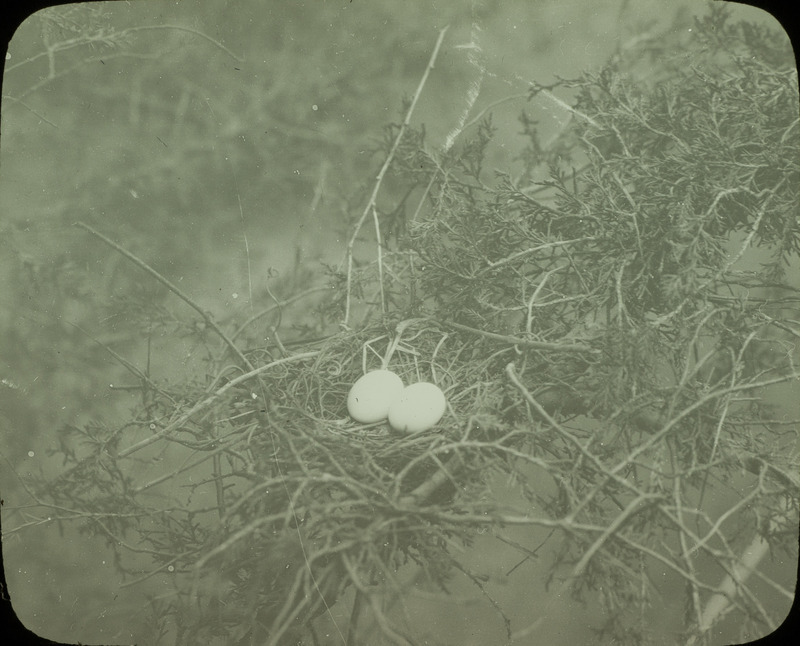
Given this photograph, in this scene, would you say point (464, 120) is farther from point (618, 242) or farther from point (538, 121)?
point (618, 242)

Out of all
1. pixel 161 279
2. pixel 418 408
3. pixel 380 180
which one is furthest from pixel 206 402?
pixel 380 180

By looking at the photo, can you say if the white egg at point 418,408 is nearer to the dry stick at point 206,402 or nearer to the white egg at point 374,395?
the white egg at point 374,395

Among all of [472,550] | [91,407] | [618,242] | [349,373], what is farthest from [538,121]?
[91,407]

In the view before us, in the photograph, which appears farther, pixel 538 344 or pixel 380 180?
pixel 380 180

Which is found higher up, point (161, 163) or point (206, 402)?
point (161, 163)

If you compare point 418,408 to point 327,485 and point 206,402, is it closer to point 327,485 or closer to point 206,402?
point 327,485

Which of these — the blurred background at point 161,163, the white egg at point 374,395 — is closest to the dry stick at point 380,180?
the blurred background at point 161,163
